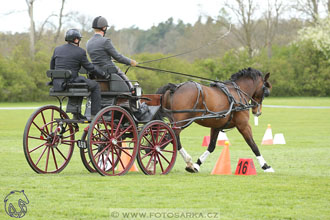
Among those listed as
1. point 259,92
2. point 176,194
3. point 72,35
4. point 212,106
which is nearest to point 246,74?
point 259,92

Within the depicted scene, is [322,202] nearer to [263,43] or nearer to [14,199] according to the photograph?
[14,199]

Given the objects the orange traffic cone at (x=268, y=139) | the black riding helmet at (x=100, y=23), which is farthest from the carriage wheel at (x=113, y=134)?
the orange traffic cone at (x=268, y=139)

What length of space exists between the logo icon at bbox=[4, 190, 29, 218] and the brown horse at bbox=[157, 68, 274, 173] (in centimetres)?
348

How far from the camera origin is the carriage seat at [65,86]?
866cm

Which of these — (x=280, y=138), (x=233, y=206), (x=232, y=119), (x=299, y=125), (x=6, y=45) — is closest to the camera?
(x=233, y=206)

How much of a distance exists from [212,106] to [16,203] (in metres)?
4.73

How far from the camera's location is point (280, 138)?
678 inches

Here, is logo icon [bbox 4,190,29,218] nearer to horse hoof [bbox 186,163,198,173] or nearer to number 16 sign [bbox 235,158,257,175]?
horse hoof [bbox 186,163,198,173]

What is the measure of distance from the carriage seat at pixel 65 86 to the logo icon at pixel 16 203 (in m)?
1.92

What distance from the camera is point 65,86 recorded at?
8750 mm

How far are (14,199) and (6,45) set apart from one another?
51.2 m

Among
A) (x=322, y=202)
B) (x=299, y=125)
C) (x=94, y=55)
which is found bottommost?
(x=299, y=125)

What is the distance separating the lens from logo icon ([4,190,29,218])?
6277mm

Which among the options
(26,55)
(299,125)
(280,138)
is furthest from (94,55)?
(26,55)
